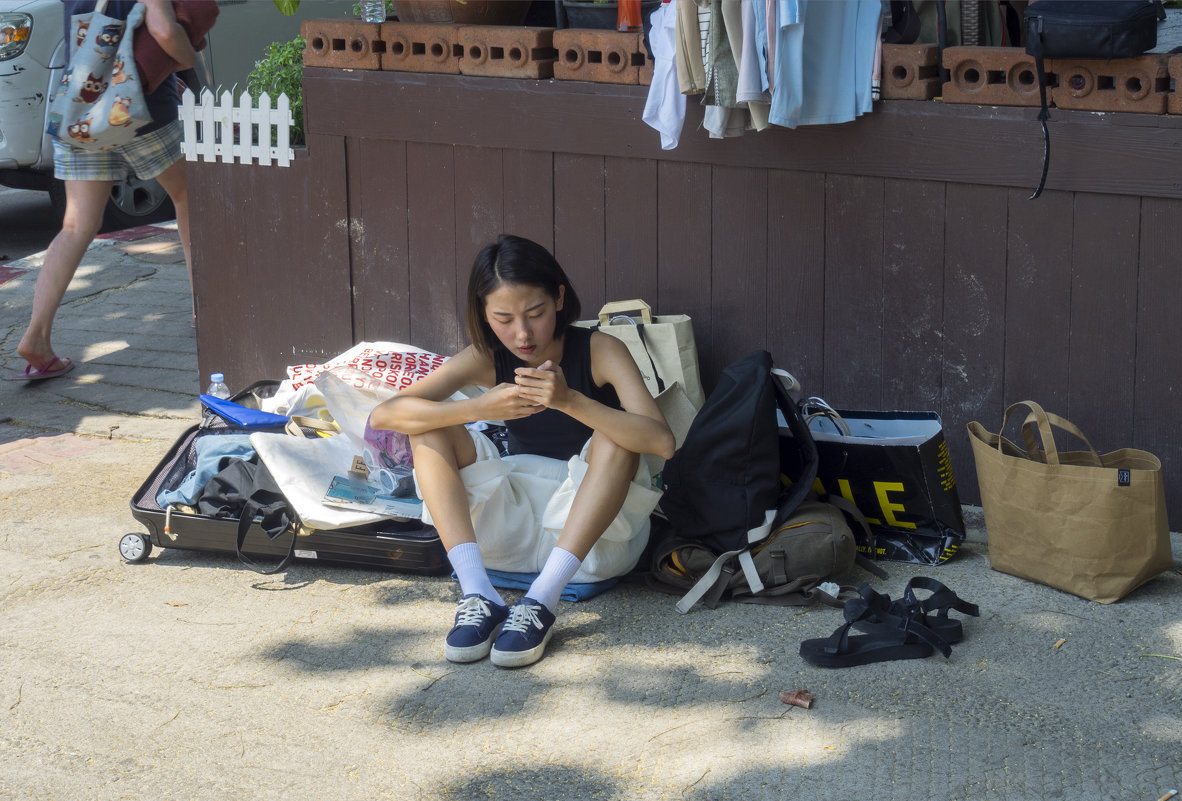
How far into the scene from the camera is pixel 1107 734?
2871 mm

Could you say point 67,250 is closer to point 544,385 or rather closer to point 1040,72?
point 544,385

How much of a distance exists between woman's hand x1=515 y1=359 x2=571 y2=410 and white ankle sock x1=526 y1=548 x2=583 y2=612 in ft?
1.42

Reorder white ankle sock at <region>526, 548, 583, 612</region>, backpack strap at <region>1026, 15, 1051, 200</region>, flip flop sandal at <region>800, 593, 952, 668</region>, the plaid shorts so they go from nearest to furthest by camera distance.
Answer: flip flop sandal at <region>800, 593, 952, 668</region>, white ankle sock at <region>526, 548, 583, 612</region>, backpack strap at <region>1026, 15, 1051, 200</region>, the plaid shorts

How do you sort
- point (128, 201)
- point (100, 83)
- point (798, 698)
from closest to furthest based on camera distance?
point (798, 698)
point (100, 83)
point (128, 201)

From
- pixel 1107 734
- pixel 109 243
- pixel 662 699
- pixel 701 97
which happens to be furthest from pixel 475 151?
pixel 109 243

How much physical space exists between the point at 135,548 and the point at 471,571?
1279mm

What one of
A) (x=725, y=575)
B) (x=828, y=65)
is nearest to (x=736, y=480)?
(x=725, y=575)

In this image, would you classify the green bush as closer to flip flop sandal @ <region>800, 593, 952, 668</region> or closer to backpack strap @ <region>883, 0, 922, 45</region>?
backpack strap @ <region>883, 0, 922, 45</region>

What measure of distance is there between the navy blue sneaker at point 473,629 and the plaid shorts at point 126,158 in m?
3.24

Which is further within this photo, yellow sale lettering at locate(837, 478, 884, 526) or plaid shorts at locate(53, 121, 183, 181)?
plaid shorts at locate(53, 121, 183, 181)

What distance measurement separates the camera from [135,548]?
4094 millimetres

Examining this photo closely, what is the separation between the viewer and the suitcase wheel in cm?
409

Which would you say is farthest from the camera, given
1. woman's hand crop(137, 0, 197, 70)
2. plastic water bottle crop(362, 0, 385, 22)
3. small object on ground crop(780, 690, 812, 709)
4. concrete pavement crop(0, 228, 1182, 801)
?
woman's hand crop(137, 0, 197, 70)

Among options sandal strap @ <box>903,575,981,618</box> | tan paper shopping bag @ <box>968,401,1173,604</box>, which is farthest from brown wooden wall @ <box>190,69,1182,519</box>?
sandal strap @ <box>903,575,981,618</box>
